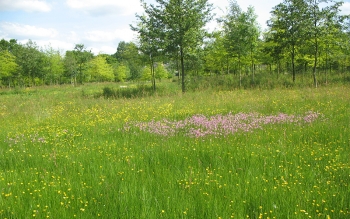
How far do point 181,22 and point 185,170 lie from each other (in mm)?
15481

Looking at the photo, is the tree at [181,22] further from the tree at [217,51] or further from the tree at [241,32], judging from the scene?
the tree at [241,32]

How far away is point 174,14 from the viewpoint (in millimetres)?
18141

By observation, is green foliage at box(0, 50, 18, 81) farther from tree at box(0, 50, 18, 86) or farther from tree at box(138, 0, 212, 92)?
tree at box(138, 0, 212, 92)

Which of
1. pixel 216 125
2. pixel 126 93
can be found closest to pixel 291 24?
pixel 126 93

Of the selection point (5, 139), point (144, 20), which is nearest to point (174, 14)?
point (144, 20)

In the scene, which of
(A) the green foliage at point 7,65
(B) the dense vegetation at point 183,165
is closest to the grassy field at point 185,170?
(B) the dense vegetation at point 183,165

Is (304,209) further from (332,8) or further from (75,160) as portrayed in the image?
(332,8)

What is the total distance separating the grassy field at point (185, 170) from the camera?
10.3 feet

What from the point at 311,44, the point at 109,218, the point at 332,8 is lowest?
the point at 109,218

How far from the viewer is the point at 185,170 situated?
4.47 meters

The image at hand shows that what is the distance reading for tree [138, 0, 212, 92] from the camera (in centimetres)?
1787

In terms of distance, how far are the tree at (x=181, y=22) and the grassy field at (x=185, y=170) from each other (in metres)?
11.2

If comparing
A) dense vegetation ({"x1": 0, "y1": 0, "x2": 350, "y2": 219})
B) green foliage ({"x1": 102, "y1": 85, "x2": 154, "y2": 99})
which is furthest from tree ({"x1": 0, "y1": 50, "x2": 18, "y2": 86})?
dense vegetation ({"x1": 0, "y1": 0, "x2": 350, "y2": 219})

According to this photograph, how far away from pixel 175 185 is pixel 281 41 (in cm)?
2117
